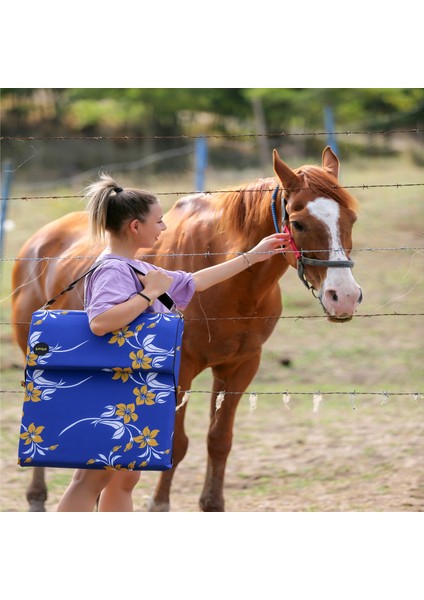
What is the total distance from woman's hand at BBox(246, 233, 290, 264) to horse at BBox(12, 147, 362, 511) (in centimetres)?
5

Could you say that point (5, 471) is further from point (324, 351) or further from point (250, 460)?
point (324, 351)

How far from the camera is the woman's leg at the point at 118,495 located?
10.6ft

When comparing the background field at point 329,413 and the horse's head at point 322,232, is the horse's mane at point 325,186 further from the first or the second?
the background field at point 329,413

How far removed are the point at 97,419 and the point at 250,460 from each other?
3068mm

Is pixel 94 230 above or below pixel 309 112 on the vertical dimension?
below

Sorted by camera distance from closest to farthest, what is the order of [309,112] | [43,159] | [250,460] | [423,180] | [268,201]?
[268,201] < [250,460] < [423,180] < [43,159] < [309,112]

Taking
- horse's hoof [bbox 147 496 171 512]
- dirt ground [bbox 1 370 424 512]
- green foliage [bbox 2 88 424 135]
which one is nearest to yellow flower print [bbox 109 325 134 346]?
horse's hoof [bbox 147 496 171 512]

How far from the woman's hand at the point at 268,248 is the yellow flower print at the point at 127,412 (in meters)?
0.90

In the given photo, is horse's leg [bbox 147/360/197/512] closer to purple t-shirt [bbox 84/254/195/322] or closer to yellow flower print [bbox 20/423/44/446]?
purple t-shirt [bbox 84/254/195/322]

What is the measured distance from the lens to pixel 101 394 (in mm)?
2807

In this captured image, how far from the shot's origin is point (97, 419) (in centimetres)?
280

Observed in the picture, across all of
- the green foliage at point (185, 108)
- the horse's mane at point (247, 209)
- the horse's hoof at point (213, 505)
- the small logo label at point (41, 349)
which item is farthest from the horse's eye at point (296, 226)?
the green foliage at point (185, 108)

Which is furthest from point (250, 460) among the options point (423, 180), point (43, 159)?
point (43, 159)

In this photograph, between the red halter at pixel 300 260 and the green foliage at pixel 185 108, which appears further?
the green foliage at pixel 185 108
